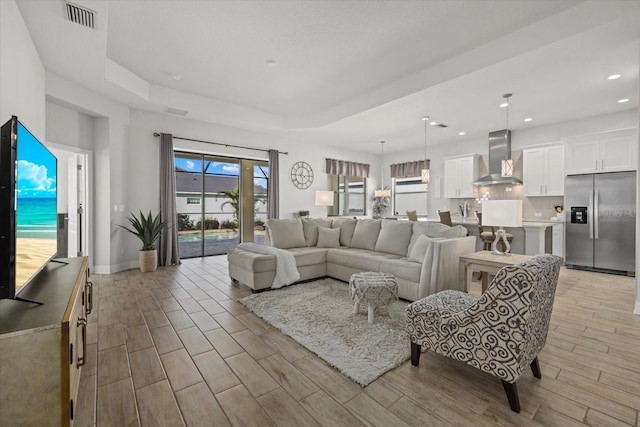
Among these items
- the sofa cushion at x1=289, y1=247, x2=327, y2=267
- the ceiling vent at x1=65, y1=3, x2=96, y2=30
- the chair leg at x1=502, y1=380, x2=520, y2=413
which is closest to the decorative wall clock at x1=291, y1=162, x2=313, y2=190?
the sofa cushion at x1=289, y1=247, x2=327, y2=267

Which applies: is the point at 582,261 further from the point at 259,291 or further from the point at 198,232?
the point at 198,232

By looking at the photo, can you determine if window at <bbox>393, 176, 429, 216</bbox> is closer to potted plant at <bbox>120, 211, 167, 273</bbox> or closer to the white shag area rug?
the white shag area rug

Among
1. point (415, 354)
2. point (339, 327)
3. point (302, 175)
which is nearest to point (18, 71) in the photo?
point (339, 327)

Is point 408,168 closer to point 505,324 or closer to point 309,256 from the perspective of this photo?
point 309,256

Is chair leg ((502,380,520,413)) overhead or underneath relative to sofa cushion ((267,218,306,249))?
underneath

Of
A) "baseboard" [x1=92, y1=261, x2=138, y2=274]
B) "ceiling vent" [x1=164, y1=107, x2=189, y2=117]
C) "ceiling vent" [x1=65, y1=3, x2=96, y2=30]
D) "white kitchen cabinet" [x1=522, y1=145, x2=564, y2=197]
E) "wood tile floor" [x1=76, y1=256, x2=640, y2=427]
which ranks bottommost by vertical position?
"wood tile floor" [x1=76, y1=256, x2=640, y2=427]

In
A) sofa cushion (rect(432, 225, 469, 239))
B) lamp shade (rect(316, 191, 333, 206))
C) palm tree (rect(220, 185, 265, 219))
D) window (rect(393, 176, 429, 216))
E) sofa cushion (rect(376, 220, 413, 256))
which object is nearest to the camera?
sofa cushion (rect(432, 225, 469, 239))

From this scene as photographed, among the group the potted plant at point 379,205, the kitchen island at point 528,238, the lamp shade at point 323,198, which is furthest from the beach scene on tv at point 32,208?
the potted plant at point 379,205

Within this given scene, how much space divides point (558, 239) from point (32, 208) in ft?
Result: 23.6

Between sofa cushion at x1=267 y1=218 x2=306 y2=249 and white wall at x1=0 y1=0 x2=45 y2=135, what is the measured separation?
2958 mm

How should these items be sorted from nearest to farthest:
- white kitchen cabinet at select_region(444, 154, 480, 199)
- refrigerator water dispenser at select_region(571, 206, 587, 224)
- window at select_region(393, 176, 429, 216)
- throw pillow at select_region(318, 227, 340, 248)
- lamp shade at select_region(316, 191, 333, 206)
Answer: throw pillow at select_region(318, 227, 340, 248), refrigerator water dispenser at select_region(571, 206, 587, 224), lamp shade at select_region(316, 191, 333, 206), white kitchen cabinet at select_region(444, 154, 480, 199), window at select_region(393, 176, 429, 216)

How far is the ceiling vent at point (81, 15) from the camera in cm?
257

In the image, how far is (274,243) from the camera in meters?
4.50

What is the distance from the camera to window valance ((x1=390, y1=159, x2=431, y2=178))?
8156mm
